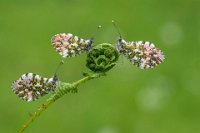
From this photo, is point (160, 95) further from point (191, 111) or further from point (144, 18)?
point (144, 18)

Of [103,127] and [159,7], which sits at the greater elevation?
[159,7]

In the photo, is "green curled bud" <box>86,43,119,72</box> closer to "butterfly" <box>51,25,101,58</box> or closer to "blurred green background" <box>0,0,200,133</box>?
"butterfly" <box>51,25,101,58</box>

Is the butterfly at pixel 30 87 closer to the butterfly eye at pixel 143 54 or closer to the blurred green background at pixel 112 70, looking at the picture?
the butterfly eye at pixel 143 54

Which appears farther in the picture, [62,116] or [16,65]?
[16,65]

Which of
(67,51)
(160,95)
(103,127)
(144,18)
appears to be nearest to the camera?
(67,51)

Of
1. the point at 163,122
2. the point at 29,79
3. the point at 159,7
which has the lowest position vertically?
the point at 29,79

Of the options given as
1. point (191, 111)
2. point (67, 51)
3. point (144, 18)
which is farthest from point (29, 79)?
point (144, 18)
